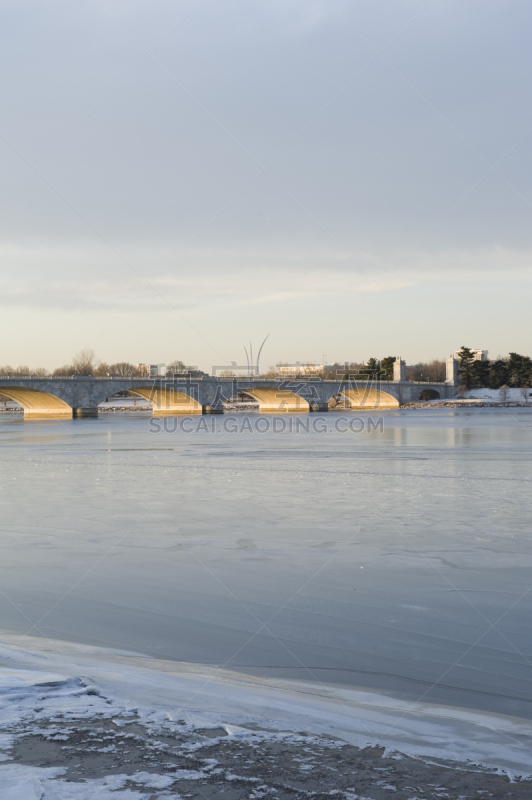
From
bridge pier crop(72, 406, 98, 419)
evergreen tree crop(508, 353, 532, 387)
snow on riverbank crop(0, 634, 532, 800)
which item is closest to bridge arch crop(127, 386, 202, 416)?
bridge pier crop(72, 406, 98, 419)

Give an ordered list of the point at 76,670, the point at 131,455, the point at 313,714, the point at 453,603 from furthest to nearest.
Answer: the point at 131,455 < the point at 453,603 < the point at 76,670 < the point at 313,714

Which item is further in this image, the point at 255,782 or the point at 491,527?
the point at 491,527

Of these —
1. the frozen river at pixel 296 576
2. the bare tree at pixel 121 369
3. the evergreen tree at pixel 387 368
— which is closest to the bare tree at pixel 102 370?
the bare tree at pixel 121 369

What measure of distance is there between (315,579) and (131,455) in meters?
17.8

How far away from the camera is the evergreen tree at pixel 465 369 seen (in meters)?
121

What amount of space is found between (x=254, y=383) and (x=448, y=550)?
245 feet

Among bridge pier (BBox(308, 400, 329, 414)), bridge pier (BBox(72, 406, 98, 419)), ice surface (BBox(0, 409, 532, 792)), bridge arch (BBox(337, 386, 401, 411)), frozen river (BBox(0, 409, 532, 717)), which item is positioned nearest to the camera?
ice surface (BBox(0, 409, 532, 792))

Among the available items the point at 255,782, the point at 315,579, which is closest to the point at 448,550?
the point at 315,579

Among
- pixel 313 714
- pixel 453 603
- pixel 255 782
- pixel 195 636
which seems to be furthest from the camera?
pixel 453 603

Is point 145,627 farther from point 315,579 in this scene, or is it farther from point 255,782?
point 255,782

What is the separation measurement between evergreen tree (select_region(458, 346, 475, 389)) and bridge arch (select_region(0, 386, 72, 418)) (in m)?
73.5

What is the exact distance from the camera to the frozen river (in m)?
4.94

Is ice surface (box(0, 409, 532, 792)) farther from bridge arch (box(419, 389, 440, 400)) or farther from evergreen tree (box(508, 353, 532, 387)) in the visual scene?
evergreen tree (box(508, 353, 532, 387))

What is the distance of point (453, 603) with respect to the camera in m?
6.32
